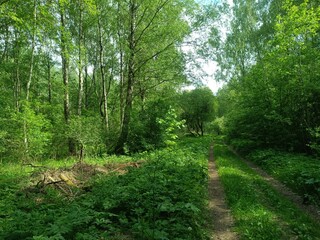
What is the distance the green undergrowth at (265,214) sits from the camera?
4.87m

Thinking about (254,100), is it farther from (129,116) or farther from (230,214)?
(230,214)

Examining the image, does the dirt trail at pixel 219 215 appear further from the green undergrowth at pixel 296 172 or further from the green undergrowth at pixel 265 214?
the green undergrowth at pixel 296 172

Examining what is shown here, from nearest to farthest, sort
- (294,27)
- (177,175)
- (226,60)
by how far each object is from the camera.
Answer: (177,175) < (294,27) < (226,60)

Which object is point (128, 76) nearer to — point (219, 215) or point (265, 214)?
point (219, 215)

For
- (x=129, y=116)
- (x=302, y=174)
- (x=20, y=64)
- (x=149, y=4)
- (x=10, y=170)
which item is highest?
(x=149, y=4)

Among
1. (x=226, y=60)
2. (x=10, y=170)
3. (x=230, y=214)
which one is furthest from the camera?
(x=226, y=60)

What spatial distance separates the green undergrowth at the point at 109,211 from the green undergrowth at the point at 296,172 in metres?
2.93

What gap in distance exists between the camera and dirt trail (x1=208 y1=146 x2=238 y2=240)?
5084 mm

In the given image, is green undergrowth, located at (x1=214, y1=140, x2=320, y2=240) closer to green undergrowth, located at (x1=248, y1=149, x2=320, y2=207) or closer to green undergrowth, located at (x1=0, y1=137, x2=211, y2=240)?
green undergrowth, located at (x1=248, y1=149, x2=320, y2=207)

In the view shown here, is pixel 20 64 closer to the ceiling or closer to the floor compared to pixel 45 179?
closer to the ceiling

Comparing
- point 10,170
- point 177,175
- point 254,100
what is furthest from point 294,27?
point 10,170

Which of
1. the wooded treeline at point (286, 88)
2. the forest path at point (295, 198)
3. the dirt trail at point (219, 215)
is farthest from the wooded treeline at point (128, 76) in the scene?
the forest path at point (295, 198)

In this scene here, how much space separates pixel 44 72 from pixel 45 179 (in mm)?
20881

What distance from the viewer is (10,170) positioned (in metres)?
9.45
